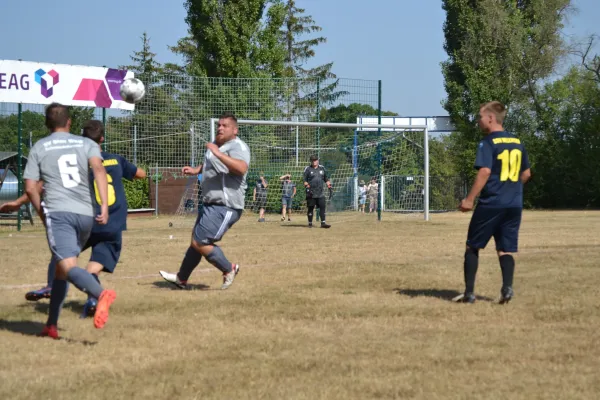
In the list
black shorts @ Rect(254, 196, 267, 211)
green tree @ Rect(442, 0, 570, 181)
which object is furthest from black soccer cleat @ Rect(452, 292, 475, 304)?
green tree @ Rect(442, 0, 570, 181)

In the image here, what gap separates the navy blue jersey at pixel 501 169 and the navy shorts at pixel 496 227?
0.07 m

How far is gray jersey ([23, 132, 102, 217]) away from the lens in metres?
6.21

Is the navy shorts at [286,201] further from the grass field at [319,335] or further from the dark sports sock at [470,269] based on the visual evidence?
the dark sports sock at [470,269]

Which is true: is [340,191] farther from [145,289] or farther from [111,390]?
[111,390]

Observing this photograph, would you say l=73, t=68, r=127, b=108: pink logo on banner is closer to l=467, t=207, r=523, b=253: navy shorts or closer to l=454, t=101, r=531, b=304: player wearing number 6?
l=454, t=101, r=531, b=304: player wearing number 6

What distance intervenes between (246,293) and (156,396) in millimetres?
4091

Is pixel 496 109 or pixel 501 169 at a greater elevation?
pixel 496 109

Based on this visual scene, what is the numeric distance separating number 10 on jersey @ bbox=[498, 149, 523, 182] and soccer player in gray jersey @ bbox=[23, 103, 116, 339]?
3700 millimetres

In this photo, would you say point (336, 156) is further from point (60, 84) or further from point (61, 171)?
point (61, 171)

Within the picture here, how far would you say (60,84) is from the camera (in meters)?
21.2

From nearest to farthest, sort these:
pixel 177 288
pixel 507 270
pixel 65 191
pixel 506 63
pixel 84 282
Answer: pixel 84 282 < pixel 65 191 < pixel 507 270 < pixel 177 288 < pixel 506 63

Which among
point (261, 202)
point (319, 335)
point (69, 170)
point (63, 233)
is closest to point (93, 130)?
point (69, 170)

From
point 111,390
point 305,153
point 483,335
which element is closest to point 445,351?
point 483,335

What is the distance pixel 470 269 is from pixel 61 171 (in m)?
3.95
